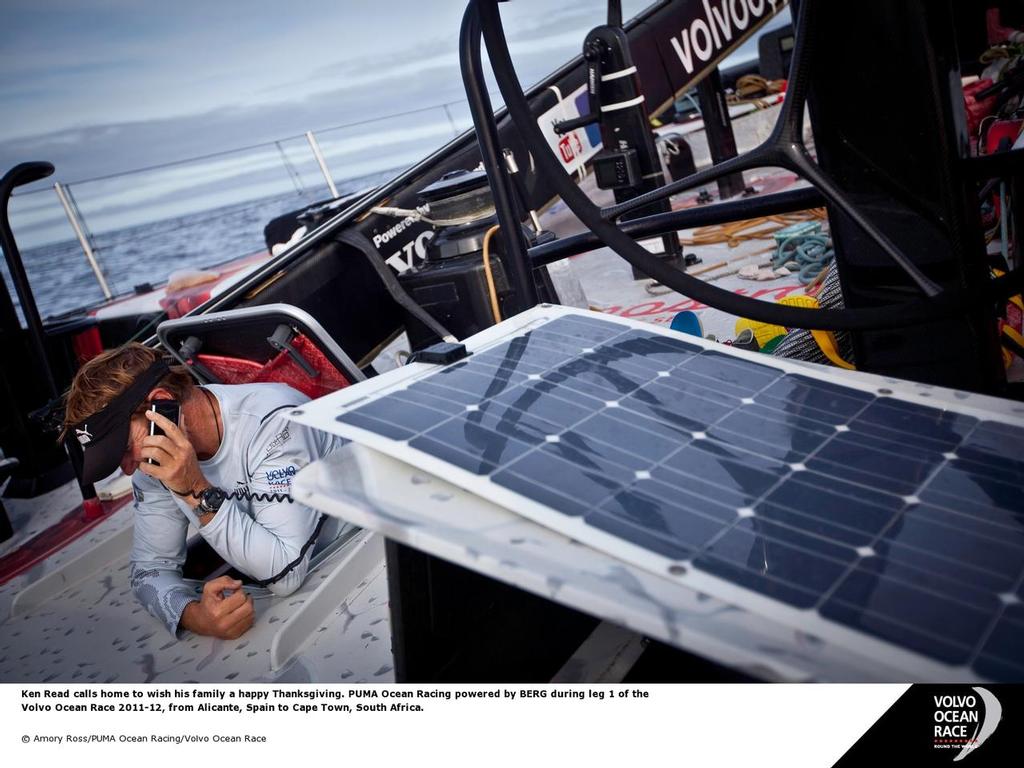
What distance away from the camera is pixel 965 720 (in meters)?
0.55

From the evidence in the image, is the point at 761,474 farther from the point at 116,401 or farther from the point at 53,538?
the point at 53,538

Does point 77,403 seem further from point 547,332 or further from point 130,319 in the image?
point 130,319

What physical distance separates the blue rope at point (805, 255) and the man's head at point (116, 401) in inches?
73.6

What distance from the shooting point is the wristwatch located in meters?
1.39

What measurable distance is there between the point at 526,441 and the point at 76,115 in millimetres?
2673

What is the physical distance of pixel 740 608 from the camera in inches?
20.2

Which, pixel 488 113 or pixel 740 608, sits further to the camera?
pixel 488 113

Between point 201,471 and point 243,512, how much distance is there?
107mm

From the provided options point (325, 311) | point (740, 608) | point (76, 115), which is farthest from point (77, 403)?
point (76, 115)

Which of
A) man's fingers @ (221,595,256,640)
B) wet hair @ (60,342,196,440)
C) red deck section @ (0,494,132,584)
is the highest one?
wet hair @ (60,342,196,440)

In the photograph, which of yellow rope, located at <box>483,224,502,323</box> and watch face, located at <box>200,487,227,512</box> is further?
yellow rope, located at <box>483,224,502,323</box>

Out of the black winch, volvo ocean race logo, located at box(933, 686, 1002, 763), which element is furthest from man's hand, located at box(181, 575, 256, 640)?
volvo ocean race logo, located at box(933, 686, 1002, 763)

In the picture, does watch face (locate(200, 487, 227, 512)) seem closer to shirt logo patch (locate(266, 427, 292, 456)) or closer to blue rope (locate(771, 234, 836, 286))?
shirt logo patch (locate(266, 427, 292, 456))

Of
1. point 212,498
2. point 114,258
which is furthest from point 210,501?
point 114,258
